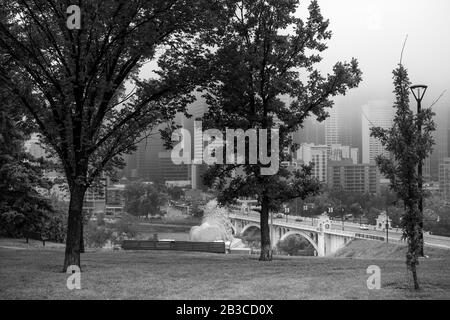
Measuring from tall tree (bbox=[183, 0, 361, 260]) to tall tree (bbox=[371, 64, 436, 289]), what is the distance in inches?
300

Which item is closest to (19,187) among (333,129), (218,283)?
(218,283)

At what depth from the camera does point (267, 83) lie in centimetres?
1831

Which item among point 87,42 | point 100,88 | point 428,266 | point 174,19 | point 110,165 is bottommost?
point 428,266

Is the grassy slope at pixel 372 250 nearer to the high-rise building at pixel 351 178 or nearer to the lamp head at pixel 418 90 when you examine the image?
the high-rise building at pixel 351 178

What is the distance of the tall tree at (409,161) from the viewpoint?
10328mm

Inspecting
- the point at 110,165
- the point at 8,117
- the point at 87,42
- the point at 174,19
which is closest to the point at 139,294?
the point at 87,42

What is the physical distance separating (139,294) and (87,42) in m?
7.13

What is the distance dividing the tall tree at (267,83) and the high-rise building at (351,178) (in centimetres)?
6682

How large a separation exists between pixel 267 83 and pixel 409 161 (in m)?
8.83

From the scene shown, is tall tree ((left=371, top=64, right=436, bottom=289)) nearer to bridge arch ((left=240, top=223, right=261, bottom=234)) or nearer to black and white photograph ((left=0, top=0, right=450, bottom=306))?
black and white photograph ((left=0, top=0, right=450, bottom=306))

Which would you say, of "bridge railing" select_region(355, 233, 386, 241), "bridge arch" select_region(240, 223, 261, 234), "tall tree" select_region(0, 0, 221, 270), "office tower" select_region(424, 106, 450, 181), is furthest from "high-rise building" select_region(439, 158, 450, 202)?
"bridge arch" select_region(240, 223, 261, 234)

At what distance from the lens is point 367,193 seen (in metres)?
93.6
